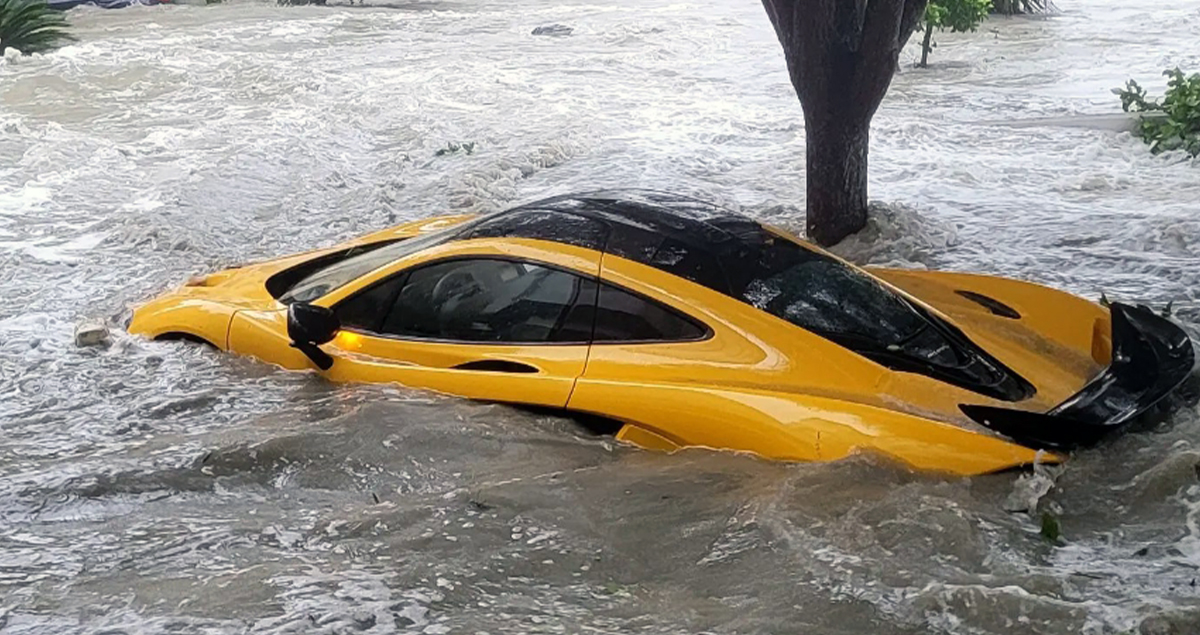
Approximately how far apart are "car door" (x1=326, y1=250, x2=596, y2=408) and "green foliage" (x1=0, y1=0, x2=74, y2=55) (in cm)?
1606

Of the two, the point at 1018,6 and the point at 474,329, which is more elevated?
the point at 1018,6

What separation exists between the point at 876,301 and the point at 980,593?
5.05 feet

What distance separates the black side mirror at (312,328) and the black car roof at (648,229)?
0.66m

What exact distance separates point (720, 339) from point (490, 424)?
926 millimetres

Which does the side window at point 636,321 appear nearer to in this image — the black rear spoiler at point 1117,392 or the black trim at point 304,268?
the black rear spoiler at point 1117,392

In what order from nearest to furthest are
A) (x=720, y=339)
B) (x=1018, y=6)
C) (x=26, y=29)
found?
(x=720, y=339)
(x=26, y=29)
(x=1018, y=6)

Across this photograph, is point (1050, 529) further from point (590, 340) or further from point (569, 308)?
point (569, 308)

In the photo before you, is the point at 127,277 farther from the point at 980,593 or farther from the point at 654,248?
the point at 980,593

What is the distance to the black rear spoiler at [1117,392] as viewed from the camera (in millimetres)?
3922

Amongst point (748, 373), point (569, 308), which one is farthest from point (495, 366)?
point (748, 373)

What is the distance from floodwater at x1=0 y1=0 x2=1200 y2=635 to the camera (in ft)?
11.4

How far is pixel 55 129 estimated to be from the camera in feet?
45.0

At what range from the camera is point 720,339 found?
438cm

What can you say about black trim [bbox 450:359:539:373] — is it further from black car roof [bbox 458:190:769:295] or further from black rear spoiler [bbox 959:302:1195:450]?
black rear spoiler [bbox 959:302:1195:450]
